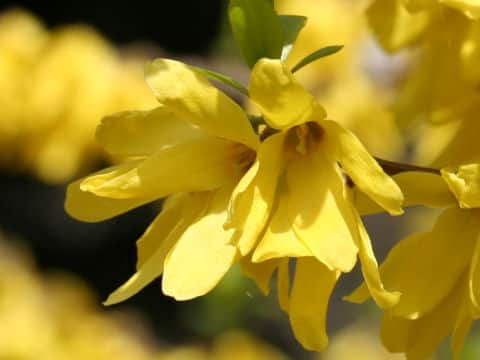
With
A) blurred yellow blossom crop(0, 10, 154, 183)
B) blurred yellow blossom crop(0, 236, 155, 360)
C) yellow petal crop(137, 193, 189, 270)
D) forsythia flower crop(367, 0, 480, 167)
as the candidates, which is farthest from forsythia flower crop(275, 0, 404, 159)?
yellow petal crop(137, 193, 189, 270)

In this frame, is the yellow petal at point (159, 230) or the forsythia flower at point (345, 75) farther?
the forsythia flower at point (345, 75)

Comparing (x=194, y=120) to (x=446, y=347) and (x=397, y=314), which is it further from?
(x=446, y=347)

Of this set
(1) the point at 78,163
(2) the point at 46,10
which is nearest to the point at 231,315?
(1) the point at 78,163

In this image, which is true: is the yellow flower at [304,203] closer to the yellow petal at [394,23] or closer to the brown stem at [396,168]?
the brown stem at [396,168]

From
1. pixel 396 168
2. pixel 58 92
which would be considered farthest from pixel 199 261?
pixel 58 92

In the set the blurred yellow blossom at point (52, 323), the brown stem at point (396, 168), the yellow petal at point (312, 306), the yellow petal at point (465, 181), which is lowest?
the blurred yellow blossom at point (52, 323)

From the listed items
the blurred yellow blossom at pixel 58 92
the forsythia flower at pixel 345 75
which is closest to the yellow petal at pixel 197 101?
the forsythia flower at pixel 345 75
